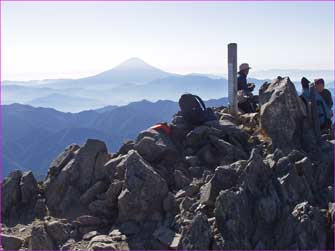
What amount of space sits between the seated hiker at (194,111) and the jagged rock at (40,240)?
936 centimetres

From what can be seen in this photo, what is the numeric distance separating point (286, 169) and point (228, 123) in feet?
18.9

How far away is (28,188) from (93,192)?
11.3 ft

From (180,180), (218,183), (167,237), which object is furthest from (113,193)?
(218,183)

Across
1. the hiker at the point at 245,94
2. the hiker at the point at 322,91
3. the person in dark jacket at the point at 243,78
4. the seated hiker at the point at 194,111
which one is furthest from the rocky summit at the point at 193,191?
the person in dark jacket at the point at 243,78

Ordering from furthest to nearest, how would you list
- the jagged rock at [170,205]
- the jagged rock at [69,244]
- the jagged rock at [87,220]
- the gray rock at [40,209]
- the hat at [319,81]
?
the hat at [319,81] → the gray rock at [40,209] → the jagged rock at [87,220] → the jagged rock at [170,205] → the jagged rock at [69,244]

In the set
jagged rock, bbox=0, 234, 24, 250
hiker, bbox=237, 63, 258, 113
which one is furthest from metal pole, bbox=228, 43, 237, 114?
jagged rock, bbox=0, 234, 24, 250

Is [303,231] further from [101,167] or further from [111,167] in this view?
[101,167]

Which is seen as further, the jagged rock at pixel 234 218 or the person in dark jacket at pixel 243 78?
the person in dark jacket at pixel 243 78

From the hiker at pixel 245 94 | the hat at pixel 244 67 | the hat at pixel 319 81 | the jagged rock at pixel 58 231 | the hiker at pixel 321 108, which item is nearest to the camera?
the jagged rock at pixel 58 231

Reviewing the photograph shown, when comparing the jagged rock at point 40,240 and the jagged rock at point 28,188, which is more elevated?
the jagged rock at point 28,188

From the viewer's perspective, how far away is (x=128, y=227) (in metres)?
17.1

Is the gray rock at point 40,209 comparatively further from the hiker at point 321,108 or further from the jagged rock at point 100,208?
the hiker at point 321,108

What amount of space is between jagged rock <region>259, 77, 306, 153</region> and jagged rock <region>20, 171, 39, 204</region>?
10.7 m

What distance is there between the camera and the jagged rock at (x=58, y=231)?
17.0 metres
